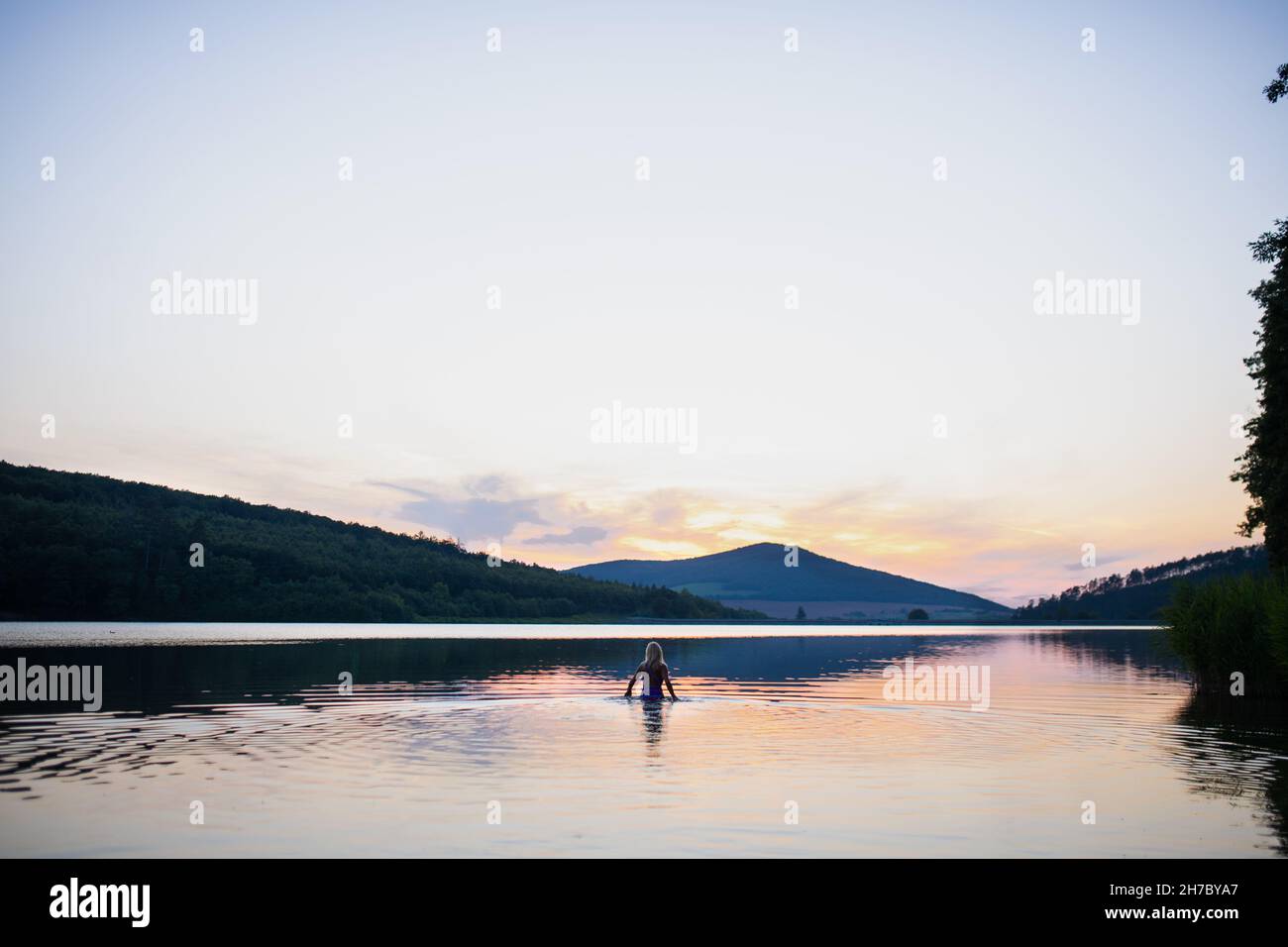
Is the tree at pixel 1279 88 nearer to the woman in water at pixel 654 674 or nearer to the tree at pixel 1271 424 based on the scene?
the tree at pixel 1271 424

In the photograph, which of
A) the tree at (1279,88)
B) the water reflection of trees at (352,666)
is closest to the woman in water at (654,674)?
the water reflection of trees at (352,666)

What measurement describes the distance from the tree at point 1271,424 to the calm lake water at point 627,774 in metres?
16.7

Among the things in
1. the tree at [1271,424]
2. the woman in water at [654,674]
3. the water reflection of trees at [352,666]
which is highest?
the tree at [1271,424]

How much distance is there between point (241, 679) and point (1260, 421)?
54.7 metres

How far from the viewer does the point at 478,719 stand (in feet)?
114

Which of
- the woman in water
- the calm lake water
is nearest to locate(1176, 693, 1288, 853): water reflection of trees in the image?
the calm lake water

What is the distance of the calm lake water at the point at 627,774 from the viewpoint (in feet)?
57.0

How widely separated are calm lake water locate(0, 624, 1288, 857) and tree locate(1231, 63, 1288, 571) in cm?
1671

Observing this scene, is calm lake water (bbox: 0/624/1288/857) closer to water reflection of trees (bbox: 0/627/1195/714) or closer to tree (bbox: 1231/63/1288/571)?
water reflection of trees (bbox: 0/627/1195/714)

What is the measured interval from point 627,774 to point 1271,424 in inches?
1935

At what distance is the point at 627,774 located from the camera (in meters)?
24.0

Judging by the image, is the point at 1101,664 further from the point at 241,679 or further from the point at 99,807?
the point at 99,807

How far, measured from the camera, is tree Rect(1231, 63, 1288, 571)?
181 feet
